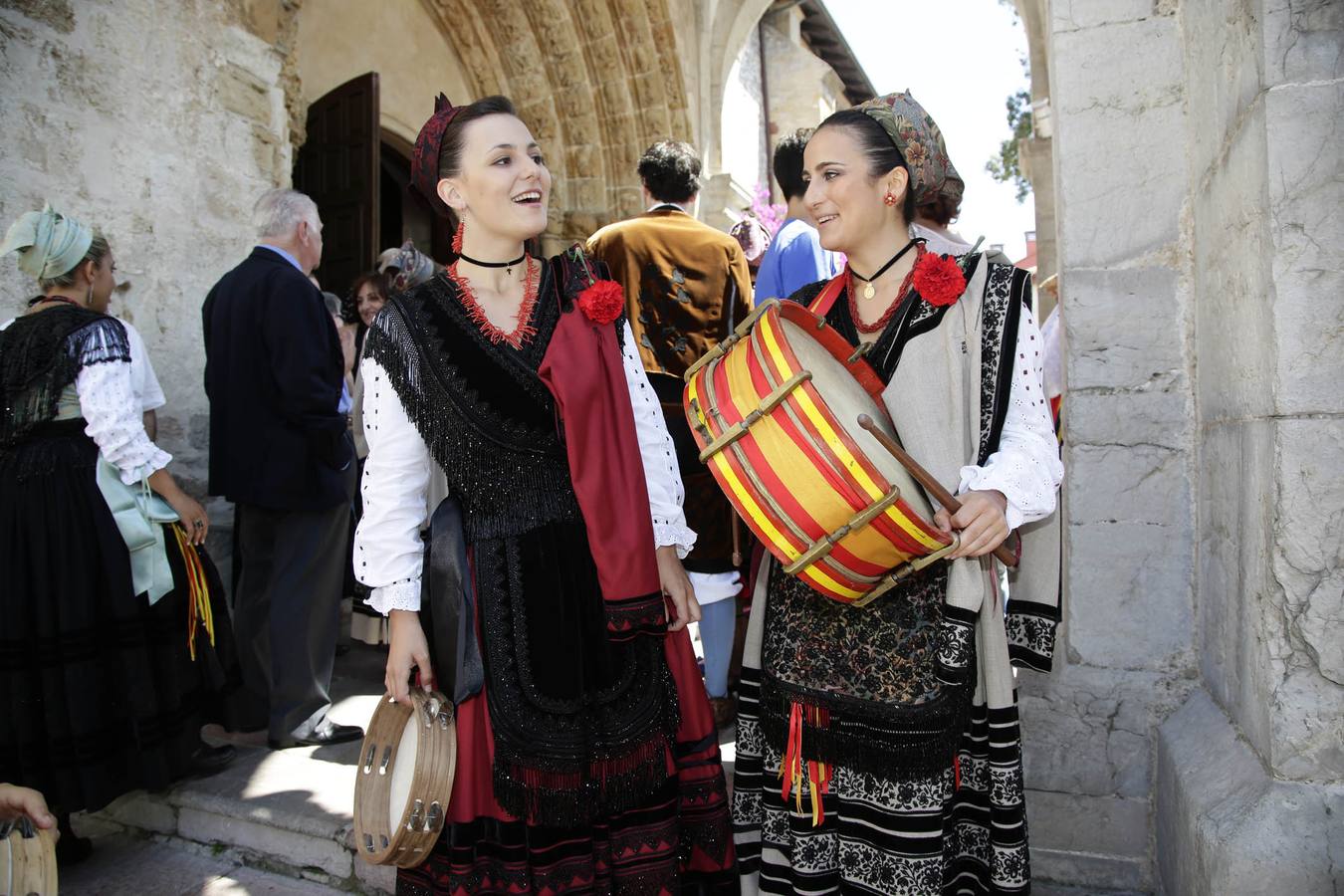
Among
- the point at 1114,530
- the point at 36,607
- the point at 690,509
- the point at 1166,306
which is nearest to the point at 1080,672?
the point at 1114,530

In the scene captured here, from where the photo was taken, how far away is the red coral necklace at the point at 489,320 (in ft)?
6.33

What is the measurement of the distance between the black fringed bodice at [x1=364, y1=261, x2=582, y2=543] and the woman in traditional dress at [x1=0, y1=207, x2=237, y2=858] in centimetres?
167

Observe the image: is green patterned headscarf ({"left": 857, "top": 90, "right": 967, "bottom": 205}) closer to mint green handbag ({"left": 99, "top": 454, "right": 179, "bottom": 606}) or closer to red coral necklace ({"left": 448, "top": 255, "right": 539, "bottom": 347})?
red coral necklace ({"left": 448, "top": 255, "right": 539, "bottom": 347})

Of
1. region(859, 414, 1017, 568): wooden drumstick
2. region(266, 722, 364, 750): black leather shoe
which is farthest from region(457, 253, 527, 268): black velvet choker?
region(266, 722, 364, 750): black leather shoe

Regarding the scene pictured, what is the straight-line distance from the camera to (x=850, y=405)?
64.9 inches

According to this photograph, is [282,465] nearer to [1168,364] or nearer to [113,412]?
[113,412]

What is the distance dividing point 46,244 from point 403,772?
7.92ft

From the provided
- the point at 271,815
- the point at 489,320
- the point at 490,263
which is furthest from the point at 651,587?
the point at 271,815

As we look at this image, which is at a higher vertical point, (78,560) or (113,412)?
(113,412)

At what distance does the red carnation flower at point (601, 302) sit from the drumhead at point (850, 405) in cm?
39

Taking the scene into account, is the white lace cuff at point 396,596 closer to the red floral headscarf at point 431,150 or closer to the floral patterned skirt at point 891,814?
the floral patterned skirt at point 891,814

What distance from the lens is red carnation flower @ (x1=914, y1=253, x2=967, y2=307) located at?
1.75 meters

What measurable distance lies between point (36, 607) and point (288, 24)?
3253 mm

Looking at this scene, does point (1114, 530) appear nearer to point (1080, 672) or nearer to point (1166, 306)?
point (1080, 672)
